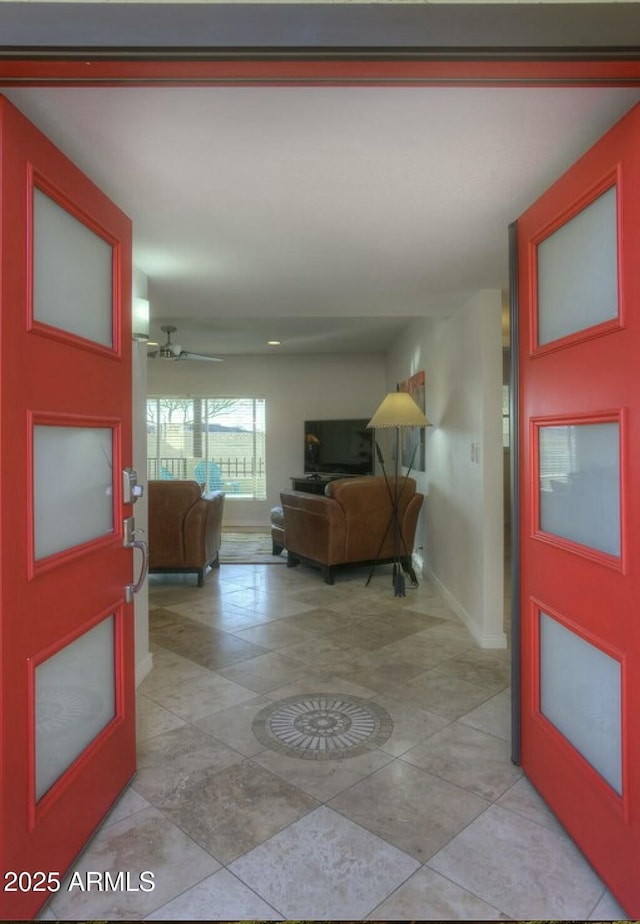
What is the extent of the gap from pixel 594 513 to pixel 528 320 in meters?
0.75

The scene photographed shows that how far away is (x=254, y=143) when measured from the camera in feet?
5.22

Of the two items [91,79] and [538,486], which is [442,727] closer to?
[538,486]

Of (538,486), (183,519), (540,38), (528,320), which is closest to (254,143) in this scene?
(540,38)

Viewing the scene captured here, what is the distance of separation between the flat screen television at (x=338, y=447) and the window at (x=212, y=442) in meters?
0.82

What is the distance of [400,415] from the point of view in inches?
173

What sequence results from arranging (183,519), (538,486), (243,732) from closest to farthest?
1. (538,486)
2. (243,732)
3. (183,519)

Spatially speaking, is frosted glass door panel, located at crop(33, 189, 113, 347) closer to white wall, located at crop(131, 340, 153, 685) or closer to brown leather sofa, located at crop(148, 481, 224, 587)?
white wall, located at crop(131, 340, 153, 685)

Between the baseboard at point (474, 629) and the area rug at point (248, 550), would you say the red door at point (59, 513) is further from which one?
the area rug at point (248, 550)

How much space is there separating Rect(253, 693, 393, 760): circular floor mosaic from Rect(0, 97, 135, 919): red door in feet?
1.95

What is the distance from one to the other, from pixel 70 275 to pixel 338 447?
6170 mm

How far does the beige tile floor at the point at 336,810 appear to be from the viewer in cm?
144

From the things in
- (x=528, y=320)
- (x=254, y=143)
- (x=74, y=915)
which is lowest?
(x=74, y=915)

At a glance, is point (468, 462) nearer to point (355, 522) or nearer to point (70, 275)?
point (355, 522)

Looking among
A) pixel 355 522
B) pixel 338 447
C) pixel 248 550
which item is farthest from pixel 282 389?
pixel 355 522
